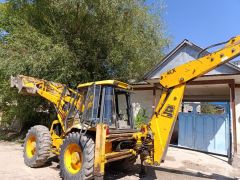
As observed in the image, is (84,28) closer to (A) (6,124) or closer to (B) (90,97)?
(B) (90,97)

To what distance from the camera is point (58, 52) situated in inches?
401

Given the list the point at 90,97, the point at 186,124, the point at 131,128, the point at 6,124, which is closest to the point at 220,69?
the point at 186,124

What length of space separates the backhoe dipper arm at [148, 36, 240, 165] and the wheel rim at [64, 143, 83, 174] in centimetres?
165

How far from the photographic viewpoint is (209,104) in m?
11.6

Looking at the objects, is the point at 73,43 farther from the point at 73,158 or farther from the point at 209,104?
the point at 209,104

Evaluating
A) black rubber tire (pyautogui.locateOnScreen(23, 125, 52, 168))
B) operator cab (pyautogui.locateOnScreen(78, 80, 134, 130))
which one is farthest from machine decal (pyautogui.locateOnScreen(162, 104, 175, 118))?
black rubber tire (pyautogui.locateOnScreen(23, 125, 52, 168))

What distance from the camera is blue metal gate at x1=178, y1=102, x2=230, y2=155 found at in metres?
10.6

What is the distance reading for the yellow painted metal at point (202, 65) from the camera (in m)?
5.71

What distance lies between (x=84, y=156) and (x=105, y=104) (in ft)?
4.24

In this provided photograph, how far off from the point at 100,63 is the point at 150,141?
19.6ft

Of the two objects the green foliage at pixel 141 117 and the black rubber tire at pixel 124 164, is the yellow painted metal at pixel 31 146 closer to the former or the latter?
the black rubber tire at pixel 124 164

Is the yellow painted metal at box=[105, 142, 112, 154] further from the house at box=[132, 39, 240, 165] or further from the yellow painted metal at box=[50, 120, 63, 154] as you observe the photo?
the house at box=[132, 39, 240, 165]

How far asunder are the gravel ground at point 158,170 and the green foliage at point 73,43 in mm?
3138

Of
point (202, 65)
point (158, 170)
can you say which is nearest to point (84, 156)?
point (158, 170)
